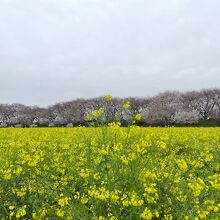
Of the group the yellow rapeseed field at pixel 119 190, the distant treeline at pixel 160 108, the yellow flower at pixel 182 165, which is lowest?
the yellow rapeseed field at pixel 119 190

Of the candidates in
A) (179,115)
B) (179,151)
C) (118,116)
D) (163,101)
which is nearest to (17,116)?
(163,101)

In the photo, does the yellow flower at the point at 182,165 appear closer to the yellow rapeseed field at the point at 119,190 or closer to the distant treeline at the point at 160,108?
the yellow rapeseed field at the point at 119,190

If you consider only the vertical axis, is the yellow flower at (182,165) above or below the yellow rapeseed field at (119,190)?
above

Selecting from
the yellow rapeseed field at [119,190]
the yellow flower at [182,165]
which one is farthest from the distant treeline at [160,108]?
the yellow flower at [182,165]

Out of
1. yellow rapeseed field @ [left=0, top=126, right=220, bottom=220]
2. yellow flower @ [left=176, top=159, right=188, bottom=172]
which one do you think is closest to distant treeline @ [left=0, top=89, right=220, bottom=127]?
yellow rapeseed field @ [left=0, top=126, right=220, bottom=220]

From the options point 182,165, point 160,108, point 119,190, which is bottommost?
point 119,190

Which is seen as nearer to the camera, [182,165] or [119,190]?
[182,165]

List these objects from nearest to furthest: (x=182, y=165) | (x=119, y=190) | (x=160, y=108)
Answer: (x=182, y=165) < (x=119, y=190) < (x=160, y=108)

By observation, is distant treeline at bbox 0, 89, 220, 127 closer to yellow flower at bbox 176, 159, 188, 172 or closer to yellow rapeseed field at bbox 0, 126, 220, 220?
yellow rapeseed field at bbox 0, 126, 220, 220

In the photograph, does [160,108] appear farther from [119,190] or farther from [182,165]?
[182,165]

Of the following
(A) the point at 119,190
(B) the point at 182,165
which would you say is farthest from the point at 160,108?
(B) the point at 182,165

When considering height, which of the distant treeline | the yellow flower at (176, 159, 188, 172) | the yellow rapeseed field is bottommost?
the yellow rapeseed field

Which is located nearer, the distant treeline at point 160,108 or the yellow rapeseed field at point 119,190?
the yellow rapeseed field at point 119,190

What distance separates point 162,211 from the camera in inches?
163
